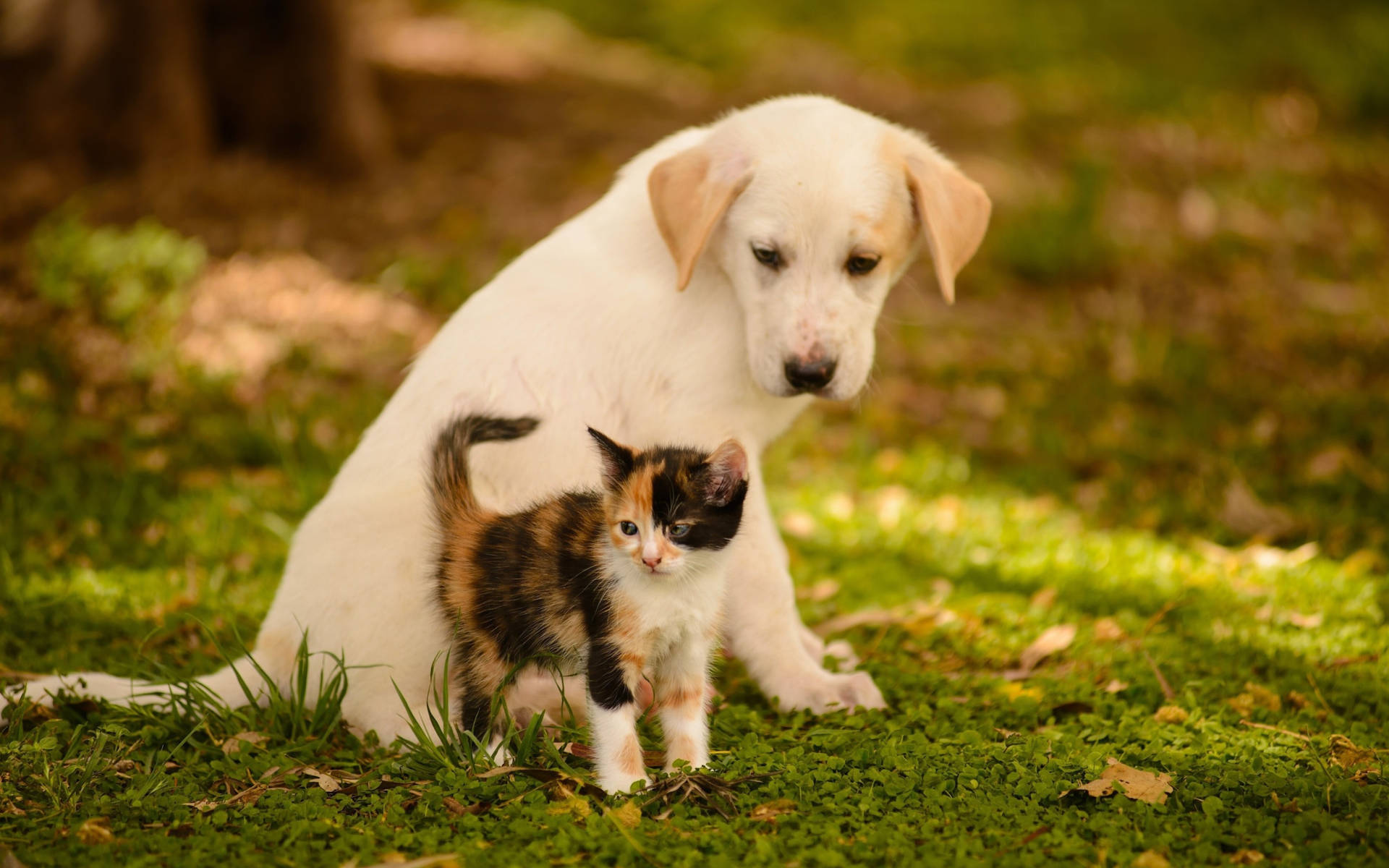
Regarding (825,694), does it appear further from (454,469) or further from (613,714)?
(454,469)

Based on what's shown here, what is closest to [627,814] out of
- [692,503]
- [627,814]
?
[627,814]

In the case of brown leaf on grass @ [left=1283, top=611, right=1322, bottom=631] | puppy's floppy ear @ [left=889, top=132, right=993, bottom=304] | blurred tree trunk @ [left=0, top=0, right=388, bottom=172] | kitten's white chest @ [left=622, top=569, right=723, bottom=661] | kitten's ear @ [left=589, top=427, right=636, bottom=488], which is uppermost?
blurred tree trunk @ [left=0, top=0, right=388, bottom=172]

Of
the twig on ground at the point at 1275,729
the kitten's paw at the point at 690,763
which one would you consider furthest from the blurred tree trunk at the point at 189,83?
the twig on ground at the point at 1275,729

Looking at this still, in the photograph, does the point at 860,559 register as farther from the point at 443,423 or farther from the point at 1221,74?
the point at 1221,74

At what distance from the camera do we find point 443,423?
12.2 ft

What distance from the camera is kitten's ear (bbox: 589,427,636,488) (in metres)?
3.13

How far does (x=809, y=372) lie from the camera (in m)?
3.69

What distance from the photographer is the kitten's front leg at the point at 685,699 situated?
3.26 meters

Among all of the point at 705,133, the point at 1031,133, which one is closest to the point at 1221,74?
the point at 1031,133

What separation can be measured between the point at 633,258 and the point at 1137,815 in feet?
7.58

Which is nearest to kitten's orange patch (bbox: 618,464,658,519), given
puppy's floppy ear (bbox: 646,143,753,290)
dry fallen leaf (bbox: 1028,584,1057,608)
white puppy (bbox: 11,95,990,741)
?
white puppy (bbox: 11,95,990,741)

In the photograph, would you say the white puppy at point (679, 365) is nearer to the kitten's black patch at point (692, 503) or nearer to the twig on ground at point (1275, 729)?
the kitten's black patch at point (692, 503)

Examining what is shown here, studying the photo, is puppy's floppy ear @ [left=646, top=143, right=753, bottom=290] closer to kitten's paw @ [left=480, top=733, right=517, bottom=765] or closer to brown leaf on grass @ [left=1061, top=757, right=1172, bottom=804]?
kitten's paw @ [left=480, top=733, right=517, bottom=765]

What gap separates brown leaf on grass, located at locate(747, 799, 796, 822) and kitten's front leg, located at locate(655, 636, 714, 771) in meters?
0.21
